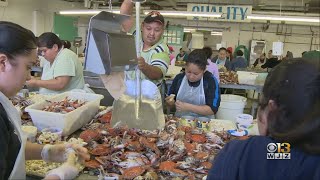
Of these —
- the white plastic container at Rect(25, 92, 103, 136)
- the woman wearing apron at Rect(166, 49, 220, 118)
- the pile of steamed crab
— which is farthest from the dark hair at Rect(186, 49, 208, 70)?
the white plastic container at Rect(25, 92, 103, 136)

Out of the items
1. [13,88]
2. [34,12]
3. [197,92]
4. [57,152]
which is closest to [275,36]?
[34,12]

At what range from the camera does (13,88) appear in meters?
1.36

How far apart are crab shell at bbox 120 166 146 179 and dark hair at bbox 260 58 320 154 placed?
833mm

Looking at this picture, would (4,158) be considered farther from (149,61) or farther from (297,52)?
(297,52)

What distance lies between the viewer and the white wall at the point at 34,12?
10.0 m

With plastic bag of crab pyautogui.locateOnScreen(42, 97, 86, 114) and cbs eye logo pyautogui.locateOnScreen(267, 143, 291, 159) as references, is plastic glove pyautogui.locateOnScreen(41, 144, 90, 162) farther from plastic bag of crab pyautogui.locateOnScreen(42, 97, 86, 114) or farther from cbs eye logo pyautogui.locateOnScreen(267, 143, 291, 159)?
cbs eye logo pyautogui.locateOnScreen(267, 143, 291, 159)

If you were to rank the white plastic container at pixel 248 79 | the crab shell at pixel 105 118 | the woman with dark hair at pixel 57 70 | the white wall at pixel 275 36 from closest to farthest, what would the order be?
the crab shell at pixel 105 118 < the woman with dark hair at pixel 57 70 < the white plastic container at pixel 248 79 < the white wall at pixel 275 36

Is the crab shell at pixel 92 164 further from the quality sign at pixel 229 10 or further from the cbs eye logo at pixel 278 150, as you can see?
the quality sign at pixel 229 10

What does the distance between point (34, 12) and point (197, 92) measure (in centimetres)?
1051

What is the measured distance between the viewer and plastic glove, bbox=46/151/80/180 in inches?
54.5

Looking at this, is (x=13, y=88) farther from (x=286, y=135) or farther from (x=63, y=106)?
(x=286, y=135)

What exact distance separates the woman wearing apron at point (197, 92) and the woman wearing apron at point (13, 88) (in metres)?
1.61

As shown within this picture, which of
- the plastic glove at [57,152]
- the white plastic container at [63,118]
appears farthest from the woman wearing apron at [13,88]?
the white plastic container at [63,118]

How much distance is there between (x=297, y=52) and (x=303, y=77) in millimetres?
14462
